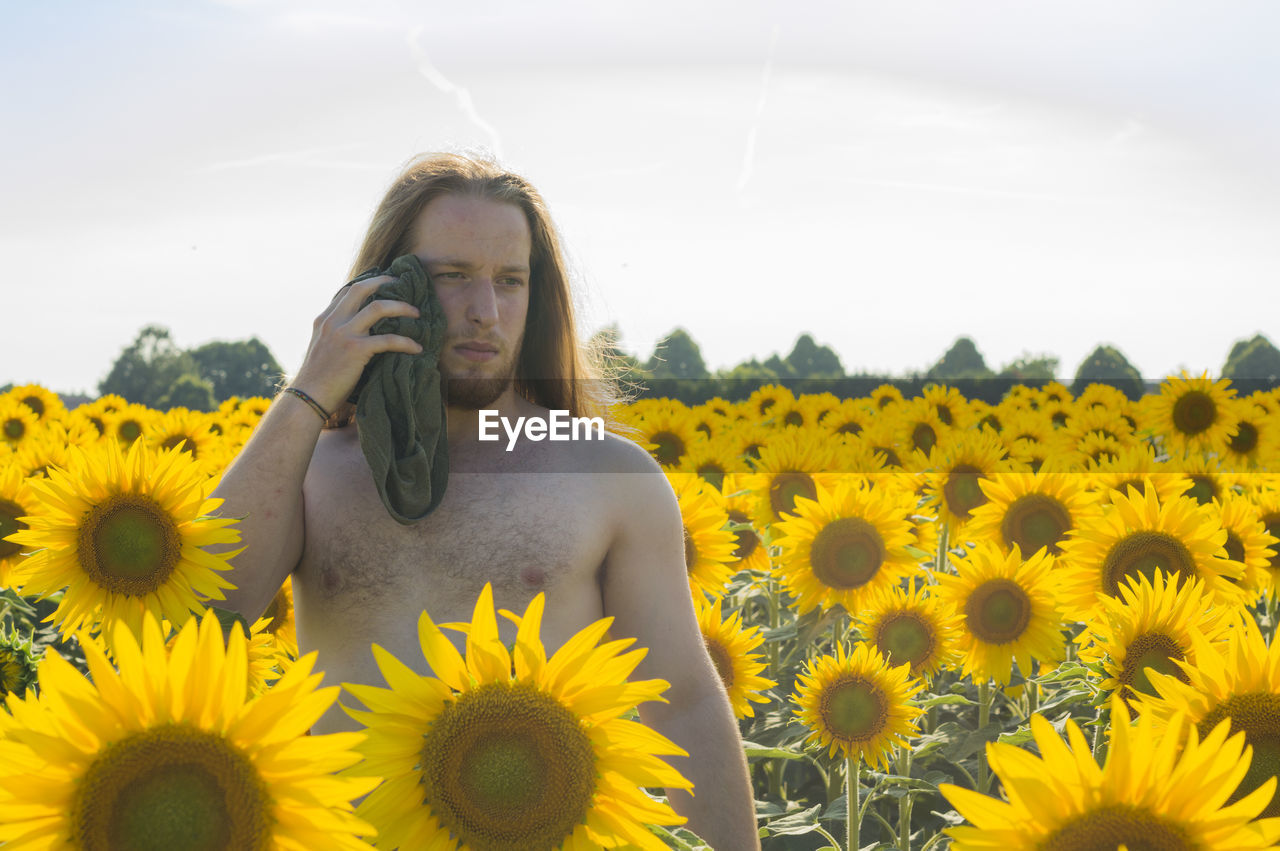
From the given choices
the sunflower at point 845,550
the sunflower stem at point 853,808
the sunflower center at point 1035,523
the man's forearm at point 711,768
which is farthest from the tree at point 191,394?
the man's forearm at point 711,768

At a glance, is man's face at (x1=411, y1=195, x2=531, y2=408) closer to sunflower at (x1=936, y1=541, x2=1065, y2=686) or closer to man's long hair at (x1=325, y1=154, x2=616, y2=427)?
man's long hair at (x1=325, y1=154, x2=616, y2=427)

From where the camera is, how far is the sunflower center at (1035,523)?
17.6 feet

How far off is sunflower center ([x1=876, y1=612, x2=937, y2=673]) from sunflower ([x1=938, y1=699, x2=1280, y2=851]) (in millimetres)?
3299

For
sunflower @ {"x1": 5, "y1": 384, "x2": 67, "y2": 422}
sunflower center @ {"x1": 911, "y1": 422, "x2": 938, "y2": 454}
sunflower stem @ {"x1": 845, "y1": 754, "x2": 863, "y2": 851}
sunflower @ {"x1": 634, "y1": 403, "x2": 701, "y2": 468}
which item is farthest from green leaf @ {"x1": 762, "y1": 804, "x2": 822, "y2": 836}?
sunflower @ {"x1": 5, "y1": 384, "x2": 67, "y2": 422}

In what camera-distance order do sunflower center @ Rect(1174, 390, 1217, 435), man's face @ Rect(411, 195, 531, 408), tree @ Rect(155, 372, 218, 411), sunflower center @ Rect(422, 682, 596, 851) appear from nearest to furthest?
1. sunflower center @ Rect(422, 682, 596, 851)
2. man's face @ Rect(411, 195, 531, 408)
3. sunflower center @ Rect(1174, 390, 1217, 435)
4. tree @ Rect(155, 372, 218, 411)

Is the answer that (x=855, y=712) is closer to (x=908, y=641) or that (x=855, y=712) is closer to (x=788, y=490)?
(x=908, y=641)

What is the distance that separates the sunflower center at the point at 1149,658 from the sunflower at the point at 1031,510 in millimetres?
2650

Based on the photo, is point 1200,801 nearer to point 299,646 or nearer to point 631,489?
point 631,489

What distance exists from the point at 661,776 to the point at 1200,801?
2.48 ft

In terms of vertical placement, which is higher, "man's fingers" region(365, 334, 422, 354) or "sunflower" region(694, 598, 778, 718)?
"man's fingers" region(365, 334, 422, 354)

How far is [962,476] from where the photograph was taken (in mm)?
6656

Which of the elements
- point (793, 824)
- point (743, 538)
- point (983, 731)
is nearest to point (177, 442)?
point (743, 538)

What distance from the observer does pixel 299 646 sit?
339cm

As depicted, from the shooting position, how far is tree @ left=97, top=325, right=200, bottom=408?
6450 centimetres
